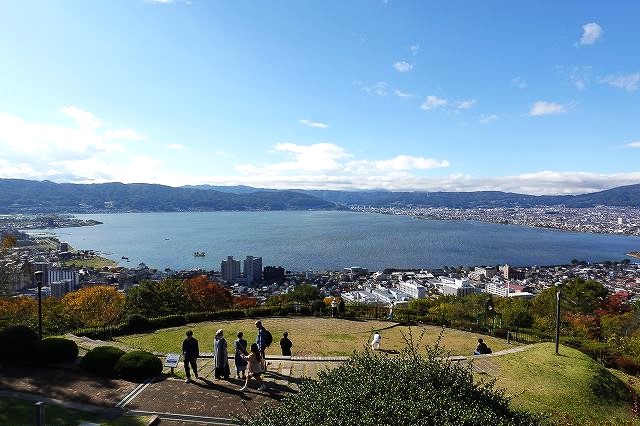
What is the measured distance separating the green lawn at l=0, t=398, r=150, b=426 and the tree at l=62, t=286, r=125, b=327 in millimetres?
14322

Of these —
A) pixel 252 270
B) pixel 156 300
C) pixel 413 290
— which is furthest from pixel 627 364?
pixel 252 270

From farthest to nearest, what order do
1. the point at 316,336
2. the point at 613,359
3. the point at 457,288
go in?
1. the point at 457,288
2. the point at 316,336
3. the point at 613,359

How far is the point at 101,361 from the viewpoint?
380 inches

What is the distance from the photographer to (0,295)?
57.1 feet

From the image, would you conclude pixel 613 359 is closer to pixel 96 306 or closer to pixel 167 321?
pixel 167 321

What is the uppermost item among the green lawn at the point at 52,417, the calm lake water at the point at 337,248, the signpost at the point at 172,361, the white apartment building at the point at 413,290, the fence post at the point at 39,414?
the fence post at the point at 39,414

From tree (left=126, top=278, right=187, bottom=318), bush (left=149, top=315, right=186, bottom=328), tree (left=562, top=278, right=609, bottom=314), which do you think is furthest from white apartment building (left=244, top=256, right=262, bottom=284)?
bush (left=149, top=315, right=186, bottom=328)

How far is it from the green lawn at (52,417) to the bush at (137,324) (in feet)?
28.6

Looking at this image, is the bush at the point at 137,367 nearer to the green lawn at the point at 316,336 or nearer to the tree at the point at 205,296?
the green lawn at the point at 316,336

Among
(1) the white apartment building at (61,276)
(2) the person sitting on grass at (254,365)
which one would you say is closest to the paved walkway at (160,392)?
(2) the person sitting on grass at (254,365)

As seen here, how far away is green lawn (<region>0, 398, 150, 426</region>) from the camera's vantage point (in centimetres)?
695

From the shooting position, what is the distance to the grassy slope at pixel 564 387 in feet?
27.8

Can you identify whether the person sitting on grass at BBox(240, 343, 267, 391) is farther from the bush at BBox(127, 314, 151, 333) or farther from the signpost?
the bush at BBox(127, 314, 151, 333)

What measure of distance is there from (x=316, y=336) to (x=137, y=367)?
752 centimetres
